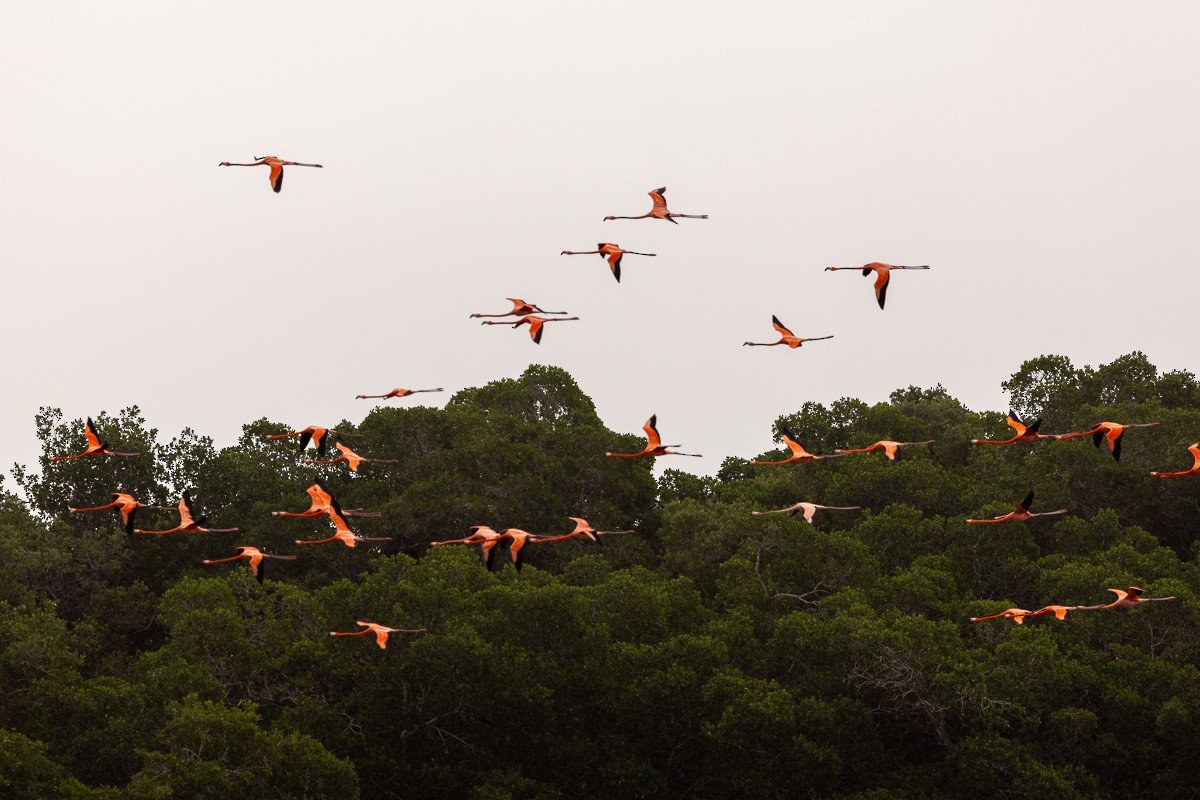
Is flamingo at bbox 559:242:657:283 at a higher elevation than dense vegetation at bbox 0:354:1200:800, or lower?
higher

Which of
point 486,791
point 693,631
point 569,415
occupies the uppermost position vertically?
point 569,415

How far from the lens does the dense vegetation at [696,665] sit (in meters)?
46.7

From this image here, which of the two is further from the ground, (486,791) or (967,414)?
(967,414)

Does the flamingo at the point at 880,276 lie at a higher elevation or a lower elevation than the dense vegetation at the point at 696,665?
higher

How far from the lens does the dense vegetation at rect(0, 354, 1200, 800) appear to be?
153 ft

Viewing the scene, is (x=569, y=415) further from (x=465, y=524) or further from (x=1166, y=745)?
(x=1166, y=745)

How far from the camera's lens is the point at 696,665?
49.6m

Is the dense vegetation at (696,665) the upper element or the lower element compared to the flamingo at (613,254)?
lower

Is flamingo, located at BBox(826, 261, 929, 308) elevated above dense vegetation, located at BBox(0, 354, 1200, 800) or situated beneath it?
elevated above

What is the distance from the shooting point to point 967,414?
74500 millimetres

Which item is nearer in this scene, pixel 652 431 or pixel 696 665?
pixel 652 431

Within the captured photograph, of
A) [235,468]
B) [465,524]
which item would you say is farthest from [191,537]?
[465,524]

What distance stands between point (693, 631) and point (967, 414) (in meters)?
25.4

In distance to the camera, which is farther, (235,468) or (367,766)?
(235,468)
